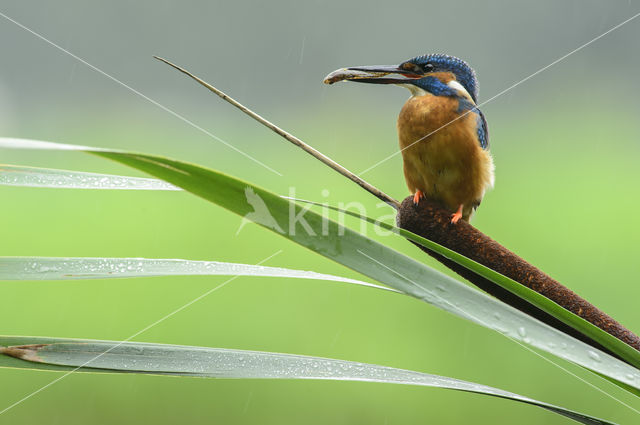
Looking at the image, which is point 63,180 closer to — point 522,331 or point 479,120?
point 522,331

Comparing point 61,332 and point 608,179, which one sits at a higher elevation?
point 608,179

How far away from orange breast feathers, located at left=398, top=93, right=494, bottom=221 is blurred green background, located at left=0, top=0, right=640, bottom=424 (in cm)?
18

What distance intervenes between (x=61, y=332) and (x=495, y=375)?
1895 millimetres

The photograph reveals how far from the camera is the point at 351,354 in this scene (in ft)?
8.13

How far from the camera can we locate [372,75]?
998 mm

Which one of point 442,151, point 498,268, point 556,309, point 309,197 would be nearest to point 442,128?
point 442,151

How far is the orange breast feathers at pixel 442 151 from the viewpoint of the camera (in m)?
1.23

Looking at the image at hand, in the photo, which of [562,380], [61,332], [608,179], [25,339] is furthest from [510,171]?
[25,339]

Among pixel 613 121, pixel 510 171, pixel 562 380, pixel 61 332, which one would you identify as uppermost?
pixel 613 121

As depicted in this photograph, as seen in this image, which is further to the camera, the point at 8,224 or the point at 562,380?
the point at 8,224

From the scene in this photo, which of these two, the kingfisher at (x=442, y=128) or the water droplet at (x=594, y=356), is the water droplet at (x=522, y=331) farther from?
the kingfisher at (x=442, y=128)

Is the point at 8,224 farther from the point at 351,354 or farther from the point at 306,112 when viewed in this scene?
the point at 306,112

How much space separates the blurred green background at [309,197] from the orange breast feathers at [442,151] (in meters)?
0.18

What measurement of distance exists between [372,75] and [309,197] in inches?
114
